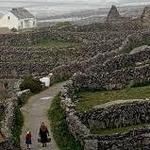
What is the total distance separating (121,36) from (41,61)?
1325cm

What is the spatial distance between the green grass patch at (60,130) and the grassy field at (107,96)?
1.19 meters

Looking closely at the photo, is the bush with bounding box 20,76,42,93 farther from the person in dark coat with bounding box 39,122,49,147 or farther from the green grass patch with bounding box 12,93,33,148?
the person in dark coat with bounding box 39,122,49,147

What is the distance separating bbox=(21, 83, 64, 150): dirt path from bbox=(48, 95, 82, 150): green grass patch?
0.33 meters

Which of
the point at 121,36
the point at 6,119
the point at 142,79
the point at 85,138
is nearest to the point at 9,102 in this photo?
the point at 6,119

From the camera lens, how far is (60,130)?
125ft

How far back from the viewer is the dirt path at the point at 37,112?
3644cm

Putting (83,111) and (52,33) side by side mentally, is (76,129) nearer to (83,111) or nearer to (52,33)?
(83,111)

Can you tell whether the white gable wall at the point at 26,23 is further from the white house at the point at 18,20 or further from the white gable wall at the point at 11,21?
the white gable wall at the point at 11,21

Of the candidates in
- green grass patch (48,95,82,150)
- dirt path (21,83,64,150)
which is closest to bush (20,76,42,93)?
dirt path (21,83,64,150)

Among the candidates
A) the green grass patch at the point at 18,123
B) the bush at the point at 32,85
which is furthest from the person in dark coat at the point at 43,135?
the bush at the point at 32,85

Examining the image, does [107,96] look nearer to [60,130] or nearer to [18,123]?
[18,123]

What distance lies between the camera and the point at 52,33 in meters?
82.4

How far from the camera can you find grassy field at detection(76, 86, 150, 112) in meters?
41.7

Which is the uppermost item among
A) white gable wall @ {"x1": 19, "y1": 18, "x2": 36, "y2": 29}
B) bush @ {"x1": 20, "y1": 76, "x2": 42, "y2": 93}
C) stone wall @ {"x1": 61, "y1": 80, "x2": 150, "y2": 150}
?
stone wall @ {"x1": 61, "y1": 80, "x2": 150, "y2": 150}
